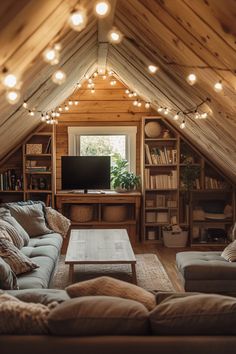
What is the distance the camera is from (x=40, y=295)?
2.52 meters

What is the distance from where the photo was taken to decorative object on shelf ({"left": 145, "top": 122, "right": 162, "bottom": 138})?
7352 mm

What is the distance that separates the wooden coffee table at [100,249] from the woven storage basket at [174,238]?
118 cm

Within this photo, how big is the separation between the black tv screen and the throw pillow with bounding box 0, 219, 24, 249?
2.41 meters

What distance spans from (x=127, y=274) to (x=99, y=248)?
0.60 meters

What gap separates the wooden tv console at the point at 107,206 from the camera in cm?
723

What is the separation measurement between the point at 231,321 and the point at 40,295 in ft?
3.42

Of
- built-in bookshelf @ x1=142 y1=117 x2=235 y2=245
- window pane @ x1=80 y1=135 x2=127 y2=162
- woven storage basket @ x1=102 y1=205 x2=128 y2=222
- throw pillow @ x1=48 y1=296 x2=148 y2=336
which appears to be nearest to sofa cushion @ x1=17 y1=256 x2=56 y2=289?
throw pillow @ x1=48 y1=296 x2=148 y2=336

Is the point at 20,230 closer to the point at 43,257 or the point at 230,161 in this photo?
the point at 43,257

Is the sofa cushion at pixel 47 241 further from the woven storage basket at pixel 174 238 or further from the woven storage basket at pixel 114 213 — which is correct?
the woven storage basket at pixel 174 238

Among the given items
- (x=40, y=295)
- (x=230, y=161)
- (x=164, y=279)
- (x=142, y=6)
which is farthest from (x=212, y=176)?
(x=40, y=295)

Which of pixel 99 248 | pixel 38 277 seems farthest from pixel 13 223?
pixel 38 277

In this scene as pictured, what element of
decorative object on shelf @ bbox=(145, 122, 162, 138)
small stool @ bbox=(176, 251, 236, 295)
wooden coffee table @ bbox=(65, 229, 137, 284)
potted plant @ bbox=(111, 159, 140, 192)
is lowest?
small stool @ bbox=(176, 251, 236, 295)

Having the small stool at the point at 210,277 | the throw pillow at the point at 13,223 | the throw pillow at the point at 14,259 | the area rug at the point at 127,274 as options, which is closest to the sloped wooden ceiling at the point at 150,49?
the throw pillow at the point at 13,223

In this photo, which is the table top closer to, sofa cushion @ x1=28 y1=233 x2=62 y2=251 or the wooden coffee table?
the wooden coffee table
